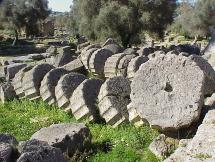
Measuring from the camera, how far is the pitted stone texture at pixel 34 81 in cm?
1230

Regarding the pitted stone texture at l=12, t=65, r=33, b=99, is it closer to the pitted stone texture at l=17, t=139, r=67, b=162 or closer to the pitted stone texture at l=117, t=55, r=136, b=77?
the pitted stone texture at l=117, t=55, r=136, b=77

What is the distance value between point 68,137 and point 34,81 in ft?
16.0

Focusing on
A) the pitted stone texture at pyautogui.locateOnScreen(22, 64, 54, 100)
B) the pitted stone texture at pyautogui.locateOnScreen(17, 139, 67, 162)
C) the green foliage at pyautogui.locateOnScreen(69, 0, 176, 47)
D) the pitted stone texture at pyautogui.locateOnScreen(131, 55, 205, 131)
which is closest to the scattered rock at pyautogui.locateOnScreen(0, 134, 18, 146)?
the pitted stone texture at pyautogui.locateOnScreen(17, 139, 67, 162)

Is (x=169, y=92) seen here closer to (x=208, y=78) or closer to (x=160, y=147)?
(x=160, y=147)

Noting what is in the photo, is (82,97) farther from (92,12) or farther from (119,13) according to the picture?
(92,12)

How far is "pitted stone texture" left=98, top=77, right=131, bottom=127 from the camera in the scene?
9.21m

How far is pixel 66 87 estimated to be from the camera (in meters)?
10.9

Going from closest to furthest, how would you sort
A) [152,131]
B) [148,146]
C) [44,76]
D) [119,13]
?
[148,146] < [152,131] < [44,76] < [119,13]

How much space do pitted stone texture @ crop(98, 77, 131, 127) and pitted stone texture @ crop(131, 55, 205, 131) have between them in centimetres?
80

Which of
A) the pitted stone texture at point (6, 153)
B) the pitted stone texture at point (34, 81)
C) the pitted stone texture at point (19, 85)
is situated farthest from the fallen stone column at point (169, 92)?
the pitted stone texture at point (19, 85)

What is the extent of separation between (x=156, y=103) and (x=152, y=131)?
1.97ft

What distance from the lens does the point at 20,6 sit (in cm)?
5128

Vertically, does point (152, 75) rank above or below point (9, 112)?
above

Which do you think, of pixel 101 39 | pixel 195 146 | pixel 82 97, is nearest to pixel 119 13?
pixel 101 39
